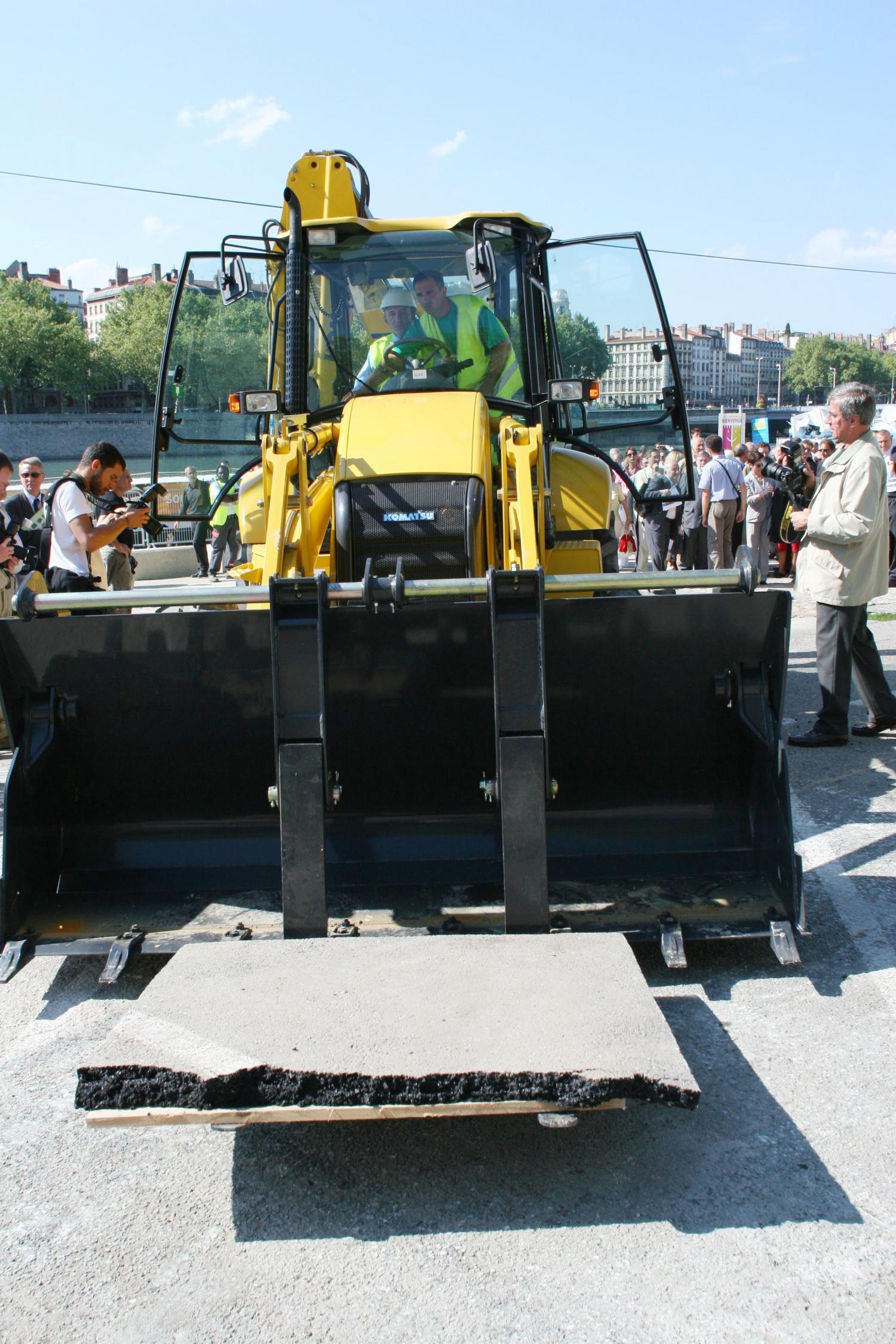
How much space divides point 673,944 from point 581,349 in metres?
3.69

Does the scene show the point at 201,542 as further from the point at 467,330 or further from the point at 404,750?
the point at 404,750

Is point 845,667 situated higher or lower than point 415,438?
lower

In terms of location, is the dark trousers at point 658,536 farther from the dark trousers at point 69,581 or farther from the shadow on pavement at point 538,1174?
the shadow on pavement at point 538,1174

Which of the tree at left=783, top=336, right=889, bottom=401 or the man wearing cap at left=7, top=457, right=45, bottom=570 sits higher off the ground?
the tree at left=783, top=336, right=889, bottom=401

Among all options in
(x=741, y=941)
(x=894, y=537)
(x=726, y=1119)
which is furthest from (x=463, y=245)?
(x=894, y=537)

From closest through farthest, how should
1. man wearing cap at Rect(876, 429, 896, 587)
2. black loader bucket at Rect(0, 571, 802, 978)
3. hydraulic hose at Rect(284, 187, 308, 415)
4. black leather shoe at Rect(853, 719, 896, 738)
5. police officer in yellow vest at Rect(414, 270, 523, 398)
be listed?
black loader bucket at Rect(0, 571, 802, 978)
hydraulic hose at Rect(284, 187, 308, 415)
police officer in yellow vest at Rect(414, 270, 523, 398)
black leather shoe at Rect(853, 719, 896, 738)
man wearing cap at Rect(876, 429, 896, 587)

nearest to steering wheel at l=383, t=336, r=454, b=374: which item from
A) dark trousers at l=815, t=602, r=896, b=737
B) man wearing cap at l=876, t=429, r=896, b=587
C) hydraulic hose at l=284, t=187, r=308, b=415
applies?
hydraulic hose at l=284, t=187, r=308, b=415

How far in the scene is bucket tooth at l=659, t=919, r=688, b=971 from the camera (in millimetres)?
3537

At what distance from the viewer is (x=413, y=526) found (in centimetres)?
450

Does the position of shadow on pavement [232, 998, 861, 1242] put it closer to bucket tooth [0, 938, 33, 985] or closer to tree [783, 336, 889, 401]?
bucket tooth [0, 938, 33, 985]

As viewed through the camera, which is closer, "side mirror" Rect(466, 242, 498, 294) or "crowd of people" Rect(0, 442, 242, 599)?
"side mirror" Rect(466, 242, 498, 294)

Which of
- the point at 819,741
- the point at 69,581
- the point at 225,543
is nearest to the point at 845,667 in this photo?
the point at 819,741

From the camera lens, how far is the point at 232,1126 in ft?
8.58

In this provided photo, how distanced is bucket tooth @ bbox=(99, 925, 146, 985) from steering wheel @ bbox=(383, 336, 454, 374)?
9.99ft
